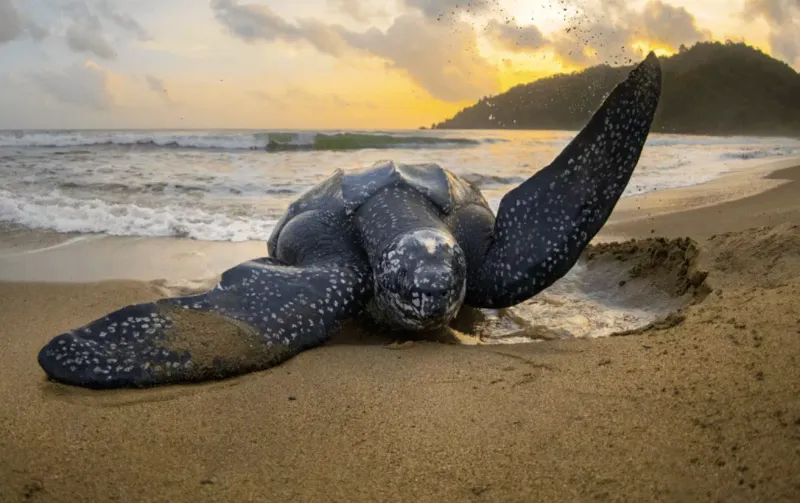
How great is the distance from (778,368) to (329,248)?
2.44 m

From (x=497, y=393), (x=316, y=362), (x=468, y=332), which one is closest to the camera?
(x=497, y=393)

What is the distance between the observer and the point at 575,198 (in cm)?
334

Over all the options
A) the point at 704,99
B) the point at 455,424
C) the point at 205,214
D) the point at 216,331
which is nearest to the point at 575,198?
the point at 455,424

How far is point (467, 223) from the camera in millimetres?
3775

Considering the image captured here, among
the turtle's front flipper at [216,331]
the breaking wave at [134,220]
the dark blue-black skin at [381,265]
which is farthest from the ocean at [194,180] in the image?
the turtle's front flipper at [216,331]

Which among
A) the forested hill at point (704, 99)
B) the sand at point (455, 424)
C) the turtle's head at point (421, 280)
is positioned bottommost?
the sand at point (455, 424)

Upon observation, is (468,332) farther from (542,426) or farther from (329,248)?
(542,426)

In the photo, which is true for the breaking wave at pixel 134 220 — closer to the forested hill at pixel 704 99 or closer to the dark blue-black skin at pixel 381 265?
the dark blue-black skin at pixel 381 265

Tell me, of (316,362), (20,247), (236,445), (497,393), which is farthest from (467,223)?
(20,247)

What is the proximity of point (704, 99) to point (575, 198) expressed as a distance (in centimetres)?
5561

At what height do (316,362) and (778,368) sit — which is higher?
(778,368)

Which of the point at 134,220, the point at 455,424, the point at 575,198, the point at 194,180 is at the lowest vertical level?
→ the point at 455,424

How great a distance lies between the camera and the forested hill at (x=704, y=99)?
45.8 m

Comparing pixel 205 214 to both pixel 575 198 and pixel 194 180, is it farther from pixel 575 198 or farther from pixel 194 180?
pixel 575 198
